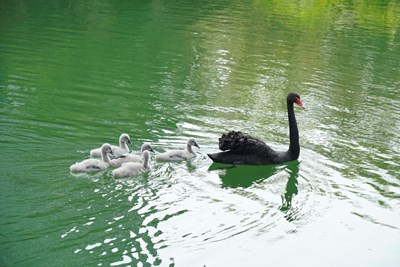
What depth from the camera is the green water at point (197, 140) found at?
568 centimetres

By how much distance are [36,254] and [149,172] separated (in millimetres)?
2059

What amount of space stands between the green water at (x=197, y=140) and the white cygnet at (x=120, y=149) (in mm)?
169

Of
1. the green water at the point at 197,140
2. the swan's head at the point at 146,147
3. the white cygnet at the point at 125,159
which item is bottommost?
the green water at the point at 197,140

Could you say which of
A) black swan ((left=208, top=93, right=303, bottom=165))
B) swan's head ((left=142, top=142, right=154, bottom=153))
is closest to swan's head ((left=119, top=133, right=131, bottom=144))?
swan's head ((left=142, top=142, right=154, bottom=153))

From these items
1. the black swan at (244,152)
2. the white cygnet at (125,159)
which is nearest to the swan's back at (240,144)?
the black swan at (244,152)

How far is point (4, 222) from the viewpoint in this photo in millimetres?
5699

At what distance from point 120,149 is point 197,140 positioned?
123 cm

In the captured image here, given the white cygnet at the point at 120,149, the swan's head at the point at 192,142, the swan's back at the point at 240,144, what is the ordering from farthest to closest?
the swan's head at the point at 192,142
the swan's back at the point at 240,144
the white cygnet at the point at 120,149

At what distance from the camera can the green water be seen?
5680 millimetres

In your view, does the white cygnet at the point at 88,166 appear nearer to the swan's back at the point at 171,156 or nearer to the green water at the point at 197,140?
the green water at the point at 197,140

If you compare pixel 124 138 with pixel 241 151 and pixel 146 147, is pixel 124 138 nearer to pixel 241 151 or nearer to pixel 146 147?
pixel 146 147

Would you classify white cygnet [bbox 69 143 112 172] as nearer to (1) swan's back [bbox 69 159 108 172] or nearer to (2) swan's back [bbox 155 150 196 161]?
(1) swan's back [bbox 69 159 108 172]

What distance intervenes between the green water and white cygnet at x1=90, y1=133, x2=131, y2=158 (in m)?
0.17

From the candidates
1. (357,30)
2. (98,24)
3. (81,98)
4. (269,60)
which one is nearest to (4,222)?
(81,98)
